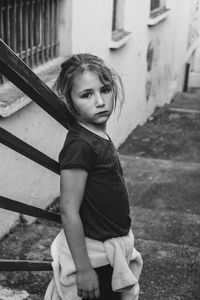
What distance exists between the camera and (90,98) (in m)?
1.95

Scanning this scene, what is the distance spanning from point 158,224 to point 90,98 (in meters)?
2.71

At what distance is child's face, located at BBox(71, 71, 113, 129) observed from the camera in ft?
6.37

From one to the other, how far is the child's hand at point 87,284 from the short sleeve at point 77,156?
355 millimetres

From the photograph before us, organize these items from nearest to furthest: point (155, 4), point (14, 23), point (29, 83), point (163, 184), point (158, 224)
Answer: point (29, 83)
point (14, 23)
point (158, 224)
point (163, 184)
point (155, 4)

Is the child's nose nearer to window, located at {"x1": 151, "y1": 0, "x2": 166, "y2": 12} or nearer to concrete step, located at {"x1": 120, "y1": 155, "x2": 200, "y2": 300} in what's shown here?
concrete step, located at {"x1": 120, "y1": 155, "x2": 200, "y2": 300}

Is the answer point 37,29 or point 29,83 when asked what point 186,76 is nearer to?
point 37,29

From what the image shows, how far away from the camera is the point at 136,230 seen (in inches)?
172

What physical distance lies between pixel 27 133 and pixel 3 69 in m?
2.42

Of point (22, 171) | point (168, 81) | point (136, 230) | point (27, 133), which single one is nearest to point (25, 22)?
point (27, 133)


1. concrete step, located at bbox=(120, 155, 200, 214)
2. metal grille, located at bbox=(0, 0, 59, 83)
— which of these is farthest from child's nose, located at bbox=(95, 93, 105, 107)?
concrete step, located at bbox=(120, 155, 200, 214)

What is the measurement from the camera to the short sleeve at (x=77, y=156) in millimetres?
1864

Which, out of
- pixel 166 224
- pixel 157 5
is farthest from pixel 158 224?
pixel 157 5

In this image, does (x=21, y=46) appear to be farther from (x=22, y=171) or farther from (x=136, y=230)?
(x=136, y=230)

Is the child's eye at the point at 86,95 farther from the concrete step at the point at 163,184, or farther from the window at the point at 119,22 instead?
the window at the point at 119,22
